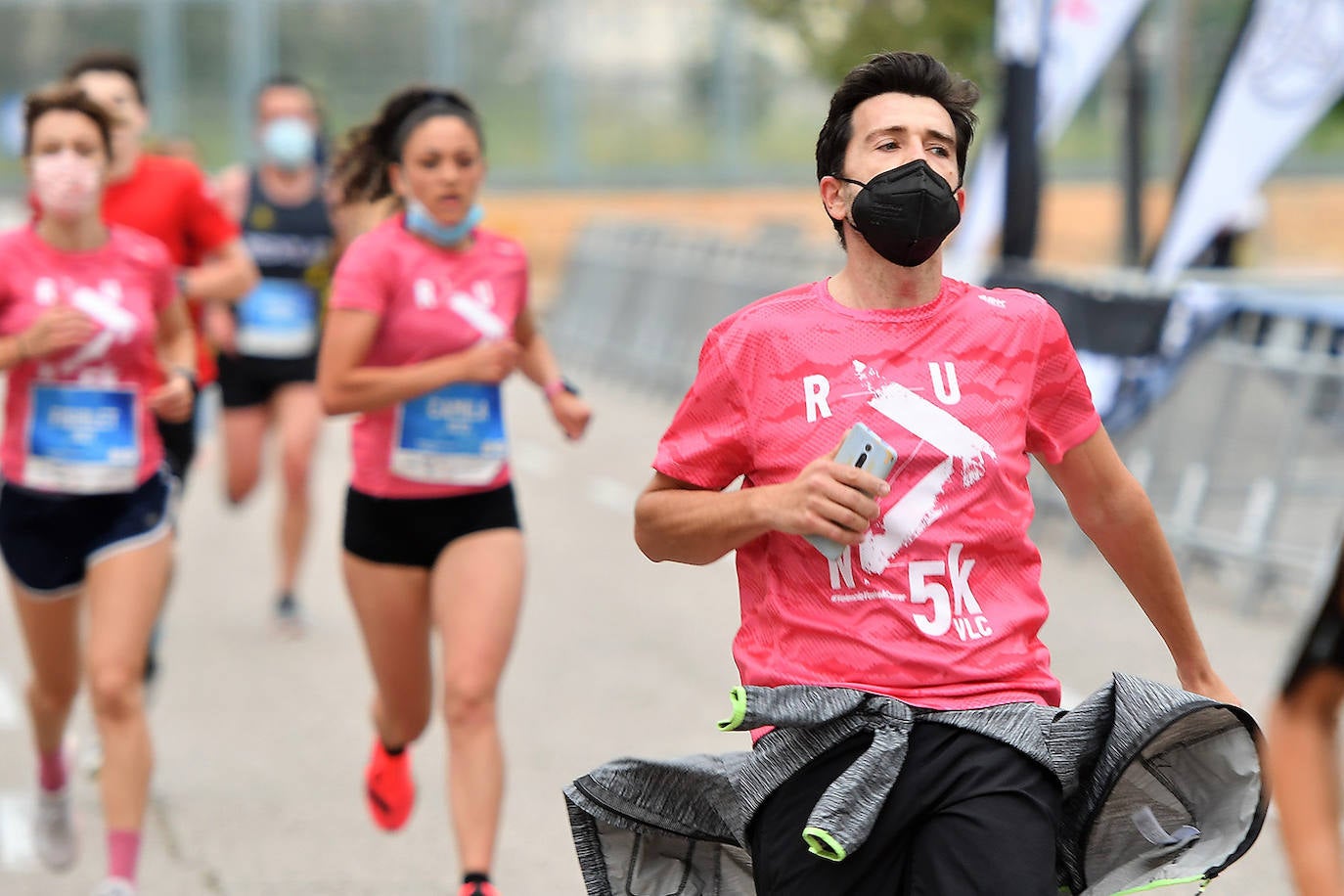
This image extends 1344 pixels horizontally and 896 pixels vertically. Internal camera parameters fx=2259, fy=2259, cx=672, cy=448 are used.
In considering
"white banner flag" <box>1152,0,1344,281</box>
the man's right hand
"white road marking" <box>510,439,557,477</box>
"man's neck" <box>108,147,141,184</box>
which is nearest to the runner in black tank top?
"man's neck" <box>108,147,141,184</box>

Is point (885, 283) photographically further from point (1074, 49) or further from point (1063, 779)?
point (1074, 49)

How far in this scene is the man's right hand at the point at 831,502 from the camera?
11.0 ft

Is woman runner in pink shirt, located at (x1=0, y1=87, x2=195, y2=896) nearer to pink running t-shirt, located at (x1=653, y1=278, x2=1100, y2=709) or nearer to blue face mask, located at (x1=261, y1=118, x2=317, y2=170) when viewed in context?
pink running t-shirt, located at (x1=653, y1=278, x2=1100, y2=709)

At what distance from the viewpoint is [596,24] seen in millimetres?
34406

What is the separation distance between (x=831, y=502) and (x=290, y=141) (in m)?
6.98

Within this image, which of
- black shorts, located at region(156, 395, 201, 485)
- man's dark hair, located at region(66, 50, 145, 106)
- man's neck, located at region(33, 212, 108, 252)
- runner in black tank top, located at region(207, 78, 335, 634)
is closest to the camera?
man's neck, located at region(33, 212, 108, 252)

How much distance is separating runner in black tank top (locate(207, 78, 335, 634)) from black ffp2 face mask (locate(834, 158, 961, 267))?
6.59 meters

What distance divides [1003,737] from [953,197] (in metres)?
0.88

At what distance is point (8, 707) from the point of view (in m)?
8.95

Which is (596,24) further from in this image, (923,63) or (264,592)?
(923,63)

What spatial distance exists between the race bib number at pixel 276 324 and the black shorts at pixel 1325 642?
Result: 733 cm

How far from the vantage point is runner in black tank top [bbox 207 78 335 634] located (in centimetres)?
1006

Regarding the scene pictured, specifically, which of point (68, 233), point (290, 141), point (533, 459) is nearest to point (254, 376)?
point (290, 141)

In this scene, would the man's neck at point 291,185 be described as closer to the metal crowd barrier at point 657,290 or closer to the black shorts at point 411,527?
the black shorts at point 411,527
